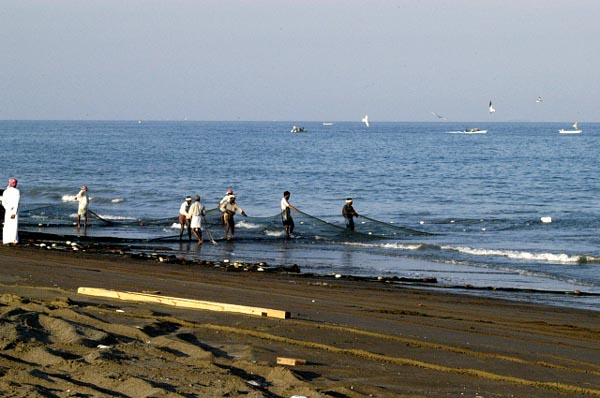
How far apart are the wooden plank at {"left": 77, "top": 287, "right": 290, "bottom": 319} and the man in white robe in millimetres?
7634

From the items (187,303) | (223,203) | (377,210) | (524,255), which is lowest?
(377,210)

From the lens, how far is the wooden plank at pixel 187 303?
32.9ft

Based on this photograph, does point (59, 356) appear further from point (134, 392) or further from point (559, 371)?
point (559, 371)

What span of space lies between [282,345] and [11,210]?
38.8 ft

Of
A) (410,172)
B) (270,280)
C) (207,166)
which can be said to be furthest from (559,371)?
(207,166)

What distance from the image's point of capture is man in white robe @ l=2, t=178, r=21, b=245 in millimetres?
18344

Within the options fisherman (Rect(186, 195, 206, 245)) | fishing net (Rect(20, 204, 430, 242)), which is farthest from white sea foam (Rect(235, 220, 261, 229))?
fisherman (Rect(186, 195, 206, 245))

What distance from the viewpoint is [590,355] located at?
9.23 metres

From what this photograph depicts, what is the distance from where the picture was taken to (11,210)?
18641mm

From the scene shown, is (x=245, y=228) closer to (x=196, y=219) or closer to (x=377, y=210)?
(x=196, y=219)

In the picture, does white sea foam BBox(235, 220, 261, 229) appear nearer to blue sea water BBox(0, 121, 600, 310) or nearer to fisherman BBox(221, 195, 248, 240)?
Result: blue sea water BBox(0, 121, 600, 310)

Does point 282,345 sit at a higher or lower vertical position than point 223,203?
higher

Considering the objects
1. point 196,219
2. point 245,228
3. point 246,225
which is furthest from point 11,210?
point 246,225

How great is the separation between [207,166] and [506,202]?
34.0m
